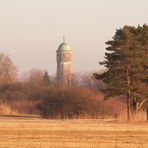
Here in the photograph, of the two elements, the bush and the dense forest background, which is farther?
the bush

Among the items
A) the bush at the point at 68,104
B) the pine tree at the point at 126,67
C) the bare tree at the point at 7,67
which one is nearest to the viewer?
the pine tree at the point at 126,67

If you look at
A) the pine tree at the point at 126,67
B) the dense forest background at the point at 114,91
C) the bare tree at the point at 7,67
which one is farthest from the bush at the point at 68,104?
the bare tree at the point at 7,67

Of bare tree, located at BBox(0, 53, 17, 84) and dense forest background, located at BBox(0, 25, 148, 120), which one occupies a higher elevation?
bare tree, located at BBox(0, 53, 17, 84)

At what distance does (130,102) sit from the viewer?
61.7 meters

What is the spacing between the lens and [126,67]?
194 feet

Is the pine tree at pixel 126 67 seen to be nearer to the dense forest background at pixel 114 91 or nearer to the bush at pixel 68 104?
the dense forest background at pixel 114 91

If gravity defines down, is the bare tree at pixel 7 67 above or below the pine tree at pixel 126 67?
above

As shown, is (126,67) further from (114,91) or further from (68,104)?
(68,104)

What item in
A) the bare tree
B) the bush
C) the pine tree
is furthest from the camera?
the bare tree

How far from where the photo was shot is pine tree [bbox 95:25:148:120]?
58844mm

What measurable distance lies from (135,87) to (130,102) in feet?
10.4

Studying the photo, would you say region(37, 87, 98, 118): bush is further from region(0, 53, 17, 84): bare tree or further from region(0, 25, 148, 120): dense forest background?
region(0, 53, 17, 84): bare tree

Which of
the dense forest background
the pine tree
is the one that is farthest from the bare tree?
the pine tree

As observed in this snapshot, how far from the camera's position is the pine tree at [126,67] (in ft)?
193
